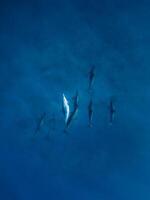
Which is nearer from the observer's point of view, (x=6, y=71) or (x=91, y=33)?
(x=91, y=33)

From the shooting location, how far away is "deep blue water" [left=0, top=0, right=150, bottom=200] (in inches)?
650

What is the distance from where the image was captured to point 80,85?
21.4 metres

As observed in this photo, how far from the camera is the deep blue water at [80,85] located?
16516 mm

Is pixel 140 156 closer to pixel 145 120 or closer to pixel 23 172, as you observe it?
pixel 145 120

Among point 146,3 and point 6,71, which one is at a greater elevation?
point 6,71

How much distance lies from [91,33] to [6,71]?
8.47 metres

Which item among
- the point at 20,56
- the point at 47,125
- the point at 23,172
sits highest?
the point at 23,172

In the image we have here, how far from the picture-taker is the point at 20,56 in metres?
21.0

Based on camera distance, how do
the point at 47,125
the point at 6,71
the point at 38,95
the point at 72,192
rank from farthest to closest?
the point at 72,192 < the point at 47,125 < the point at 38,95 < the point at 6,71

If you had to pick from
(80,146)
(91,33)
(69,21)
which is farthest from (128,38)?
(80,146)

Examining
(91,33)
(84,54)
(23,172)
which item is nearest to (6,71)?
(84,54)

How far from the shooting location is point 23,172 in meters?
50.2

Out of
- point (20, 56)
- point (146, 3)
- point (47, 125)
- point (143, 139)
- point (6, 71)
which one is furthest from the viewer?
point (47, 125)

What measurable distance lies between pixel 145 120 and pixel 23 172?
99.0ft
